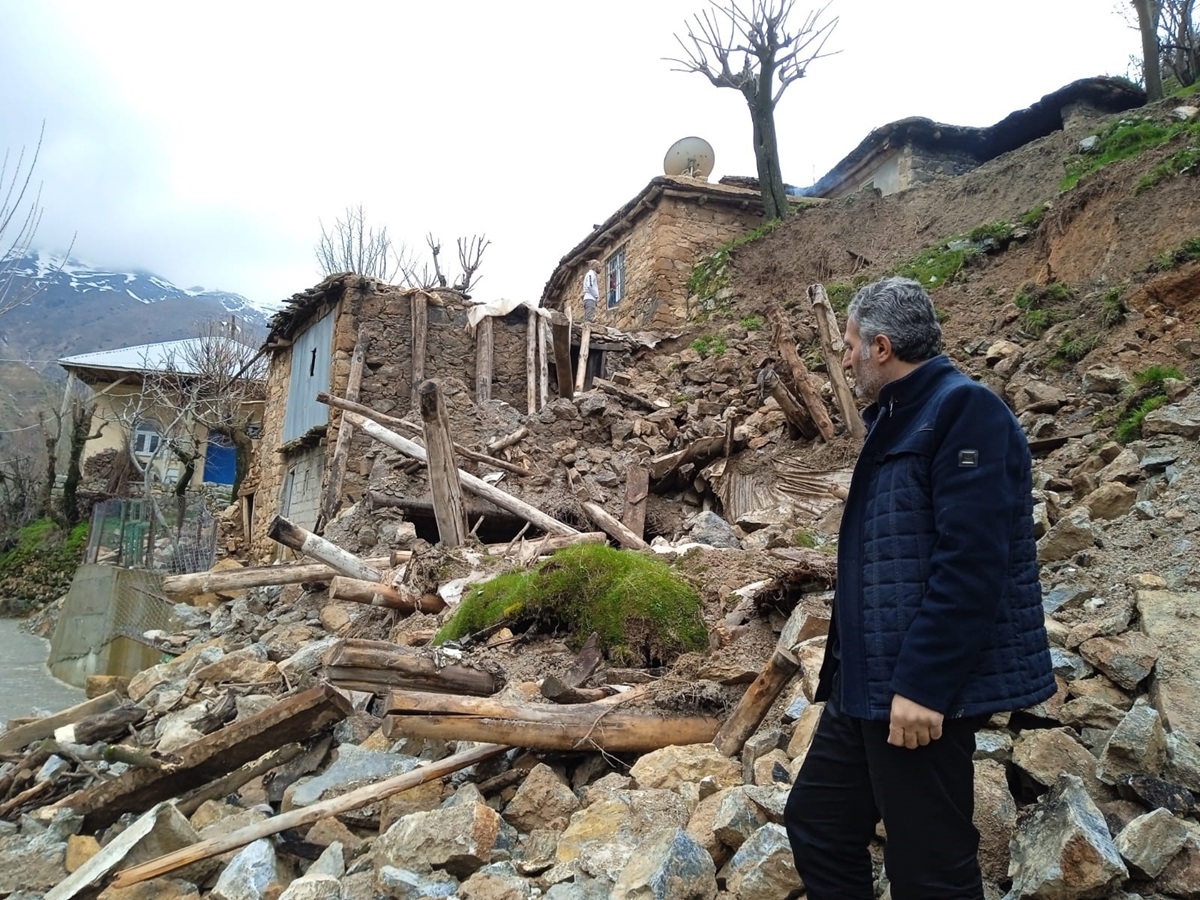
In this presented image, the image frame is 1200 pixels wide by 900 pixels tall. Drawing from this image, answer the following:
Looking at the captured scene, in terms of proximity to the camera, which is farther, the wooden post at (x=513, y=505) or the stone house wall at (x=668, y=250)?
the stone house wall at (x=668, y=250)

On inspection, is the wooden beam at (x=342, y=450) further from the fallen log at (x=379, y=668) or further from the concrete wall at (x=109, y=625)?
the fallen log at (x=379, y=668)

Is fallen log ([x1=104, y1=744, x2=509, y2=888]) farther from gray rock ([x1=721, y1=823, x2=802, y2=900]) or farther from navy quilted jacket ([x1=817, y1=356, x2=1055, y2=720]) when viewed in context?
navy quilted jacket ([x1=817, y1=356, x2=1055, y2=720])

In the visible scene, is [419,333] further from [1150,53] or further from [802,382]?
[1150,53]

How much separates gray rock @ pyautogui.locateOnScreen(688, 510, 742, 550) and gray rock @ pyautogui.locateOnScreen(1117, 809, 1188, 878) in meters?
4.89

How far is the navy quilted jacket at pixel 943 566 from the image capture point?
1750mm

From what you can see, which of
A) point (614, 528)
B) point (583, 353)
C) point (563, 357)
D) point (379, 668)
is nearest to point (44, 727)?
point (379, 668)

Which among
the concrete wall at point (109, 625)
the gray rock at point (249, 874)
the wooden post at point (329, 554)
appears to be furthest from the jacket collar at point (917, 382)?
the concrete wall at point (109, 625)

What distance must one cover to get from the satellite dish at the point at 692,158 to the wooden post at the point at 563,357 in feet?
28.9

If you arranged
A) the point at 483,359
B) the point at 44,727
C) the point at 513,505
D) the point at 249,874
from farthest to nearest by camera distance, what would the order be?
1. the point at 483,359
2. the point at 513,505
3. the point at 44,727
4. the point at 249,874

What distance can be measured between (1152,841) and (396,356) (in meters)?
11.7

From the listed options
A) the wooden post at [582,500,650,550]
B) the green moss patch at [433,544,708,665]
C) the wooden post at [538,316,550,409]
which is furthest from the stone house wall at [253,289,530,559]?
the green moss patch at [433,544,708,665]

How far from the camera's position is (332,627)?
23.8ft

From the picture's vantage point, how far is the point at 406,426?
10812 mm

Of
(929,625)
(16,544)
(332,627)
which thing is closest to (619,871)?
(929,625)
